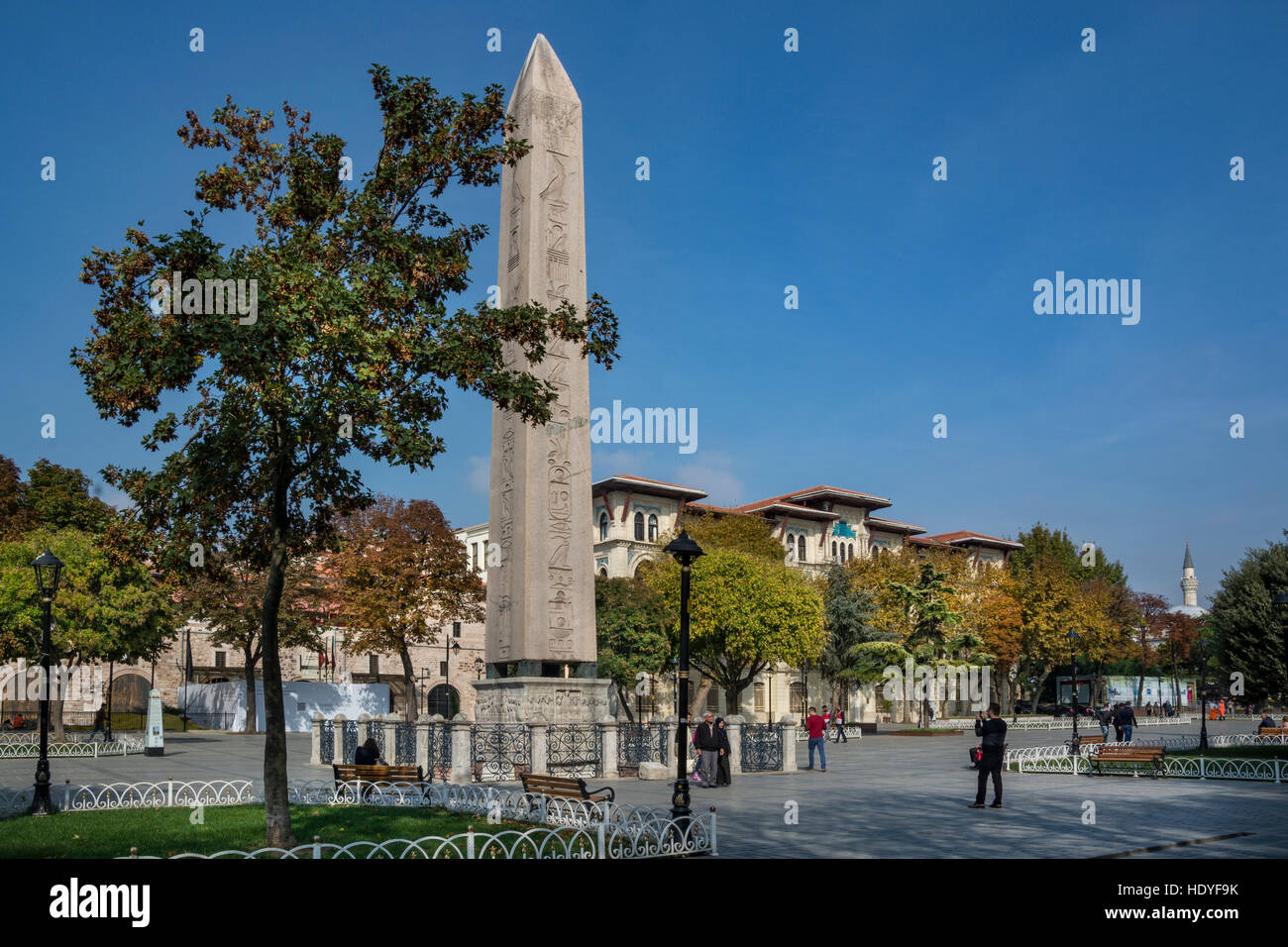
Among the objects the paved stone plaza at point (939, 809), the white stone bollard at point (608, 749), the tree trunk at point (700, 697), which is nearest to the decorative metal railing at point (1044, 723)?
the tree trunk at point (700, 697)

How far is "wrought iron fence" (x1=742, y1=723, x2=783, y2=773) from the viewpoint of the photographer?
1014 inches

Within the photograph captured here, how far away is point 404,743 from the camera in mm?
25062

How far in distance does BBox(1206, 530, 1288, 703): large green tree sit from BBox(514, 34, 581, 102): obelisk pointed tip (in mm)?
24870

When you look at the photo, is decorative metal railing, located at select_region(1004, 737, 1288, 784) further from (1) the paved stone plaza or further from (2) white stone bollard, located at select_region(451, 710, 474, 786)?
(2) white stone bollard, located at select_region(451, 710, 474, 786)

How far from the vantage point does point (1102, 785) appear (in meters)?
20.8

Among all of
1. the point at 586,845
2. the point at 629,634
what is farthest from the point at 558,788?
the point at 629,634

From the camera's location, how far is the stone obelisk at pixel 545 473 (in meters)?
20.4

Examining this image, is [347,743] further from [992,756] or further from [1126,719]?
[1126,719]

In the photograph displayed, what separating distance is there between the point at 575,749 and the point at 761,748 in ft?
19.3

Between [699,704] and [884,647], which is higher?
[884,647]

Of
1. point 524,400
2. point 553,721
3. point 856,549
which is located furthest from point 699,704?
point 524,400

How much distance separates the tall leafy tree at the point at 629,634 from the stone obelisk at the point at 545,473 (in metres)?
28.5
